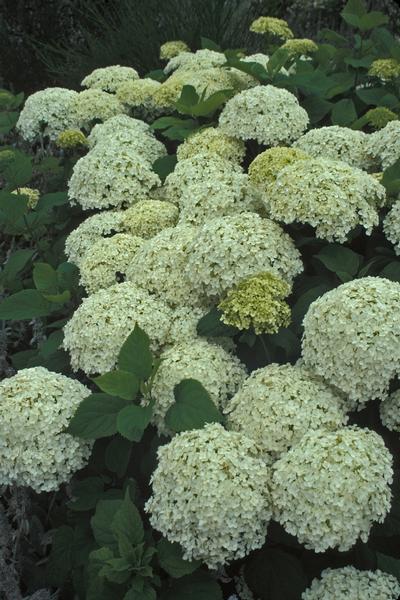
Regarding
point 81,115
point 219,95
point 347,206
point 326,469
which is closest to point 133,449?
point 326,469

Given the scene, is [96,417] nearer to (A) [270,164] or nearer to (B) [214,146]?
(A) [270,164]

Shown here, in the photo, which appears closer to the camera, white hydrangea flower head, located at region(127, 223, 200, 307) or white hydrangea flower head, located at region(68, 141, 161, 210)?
white hydrangea flower head, located at region(127, 223, 200, 307)

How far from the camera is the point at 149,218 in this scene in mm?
3125

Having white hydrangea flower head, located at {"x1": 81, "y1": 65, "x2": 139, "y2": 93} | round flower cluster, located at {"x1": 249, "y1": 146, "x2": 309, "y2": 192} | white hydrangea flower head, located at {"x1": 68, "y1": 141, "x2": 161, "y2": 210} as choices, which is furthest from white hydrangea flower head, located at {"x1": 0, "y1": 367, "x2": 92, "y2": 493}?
white hydrangea flower head, located at {"x1": 81, "y1": 65, "x2": 139, "y2": 93}

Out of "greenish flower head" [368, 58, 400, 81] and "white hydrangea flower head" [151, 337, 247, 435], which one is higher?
"white hydrangea flower head" [151, 337, 247, 435]

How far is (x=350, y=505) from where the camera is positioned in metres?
1.89

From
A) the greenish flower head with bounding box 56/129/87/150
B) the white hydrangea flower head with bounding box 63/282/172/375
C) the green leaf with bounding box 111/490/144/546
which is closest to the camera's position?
the green leaf with bounding box 111/490/144/546

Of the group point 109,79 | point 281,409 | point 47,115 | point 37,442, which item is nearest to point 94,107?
point 47,115

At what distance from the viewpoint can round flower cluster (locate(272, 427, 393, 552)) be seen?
1896 millimetres

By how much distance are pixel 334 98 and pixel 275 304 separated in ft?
A: 8.11

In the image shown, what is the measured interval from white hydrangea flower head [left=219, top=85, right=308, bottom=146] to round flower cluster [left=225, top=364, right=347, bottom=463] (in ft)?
4.54

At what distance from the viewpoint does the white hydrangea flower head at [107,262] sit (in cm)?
289

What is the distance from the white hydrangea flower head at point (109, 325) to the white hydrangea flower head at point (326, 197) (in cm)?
Answer: 54

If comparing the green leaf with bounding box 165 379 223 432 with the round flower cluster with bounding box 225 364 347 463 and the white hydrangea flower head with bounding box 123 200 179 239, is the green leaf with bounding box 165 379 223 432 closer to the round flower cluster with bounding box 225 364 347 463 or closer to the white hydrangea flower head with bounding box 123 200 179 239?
the round flower cluster with bounding box 225 364 347 463
